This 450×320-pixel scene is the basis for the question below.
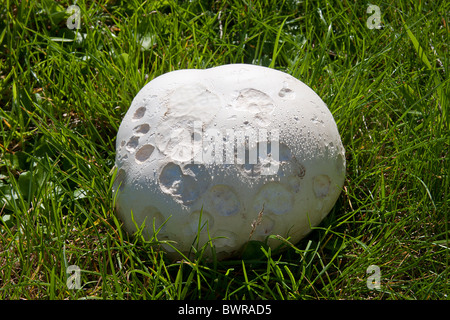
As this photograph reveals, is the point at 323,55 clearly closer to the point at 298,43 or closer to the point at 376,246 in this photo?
the point at 298,43

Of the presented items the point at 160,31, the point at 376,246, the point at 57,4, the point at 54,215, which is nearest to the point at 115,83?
the point at 160,31

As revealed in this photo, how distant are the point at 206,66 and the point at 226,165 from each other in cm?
95

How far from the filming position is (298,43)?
292 centimetres

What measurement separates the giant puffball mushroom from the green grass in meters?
0.10

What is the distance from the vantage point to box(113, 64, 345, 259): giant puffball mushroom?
1.97 meters

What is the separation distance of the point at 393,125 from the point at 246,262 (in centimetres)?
90

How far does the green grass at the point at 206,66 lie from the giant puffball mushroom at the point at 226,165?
10 cm

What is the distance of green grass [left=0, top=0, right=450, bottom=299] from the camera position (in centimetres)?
208

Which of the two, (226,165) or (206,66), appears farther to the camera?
(206,66)

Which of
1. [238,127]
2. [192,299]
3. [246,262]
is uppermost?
[238,127]

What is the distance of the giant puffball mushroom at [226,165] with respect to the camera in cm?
197

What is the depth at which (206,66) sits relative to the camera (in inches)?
110

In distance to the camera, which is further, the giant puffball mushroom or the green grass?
the green grass

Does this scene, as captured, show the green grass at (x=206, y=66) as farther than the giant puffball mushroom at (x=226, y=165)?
Yes
